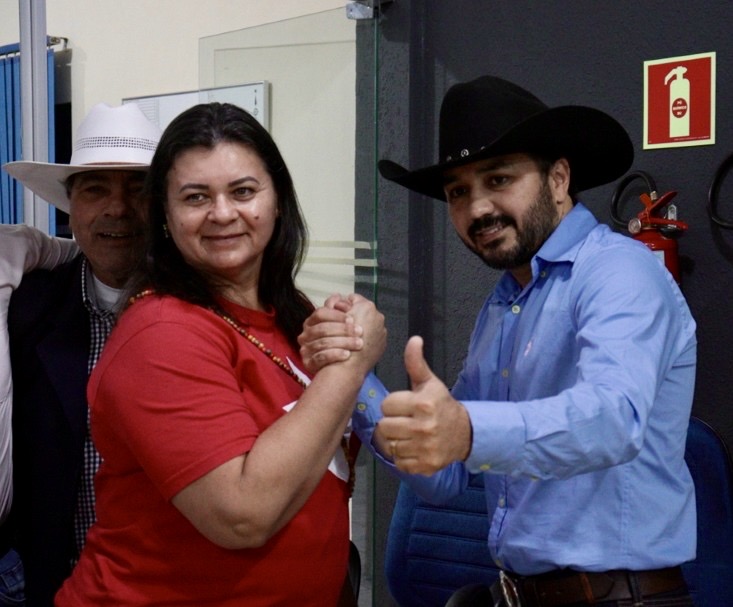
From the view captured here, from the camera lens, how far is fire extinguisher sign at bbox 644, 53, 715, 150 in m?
2.35

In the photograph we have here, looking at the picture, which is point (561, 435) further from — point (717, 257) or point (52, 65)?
point (52, 65)

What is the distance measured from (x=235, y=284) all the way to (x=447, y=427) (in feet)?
2.17

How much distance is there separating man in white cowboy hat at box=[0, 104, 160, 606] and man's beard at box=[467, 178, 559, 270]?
738mm

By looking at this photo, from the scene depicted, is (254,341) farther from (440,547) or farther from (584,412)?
(440,547)

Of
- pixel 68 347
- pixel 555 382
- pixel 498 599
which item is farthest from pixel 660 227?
pixel 68 347

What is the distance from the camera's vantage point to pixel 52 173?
81.7 inches

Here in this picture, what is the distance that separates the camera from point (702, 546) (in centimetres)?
194

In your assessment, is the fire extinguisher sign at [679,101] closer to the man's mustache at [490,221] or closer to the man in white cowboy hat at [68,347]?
the man's mustache at [490,221]

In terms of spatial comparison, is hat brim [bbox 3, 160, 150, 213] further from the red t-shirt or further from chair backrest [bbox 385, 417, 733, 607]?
chair backrest [bbox 385, 417, 733, 607]

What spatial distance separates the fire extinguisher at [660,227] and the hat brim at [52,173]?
1330 millimetres

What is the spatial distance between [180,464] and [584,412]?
1.96ft

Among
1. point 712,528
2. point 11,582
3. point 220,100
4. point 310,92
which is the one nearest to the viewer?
point 11,582

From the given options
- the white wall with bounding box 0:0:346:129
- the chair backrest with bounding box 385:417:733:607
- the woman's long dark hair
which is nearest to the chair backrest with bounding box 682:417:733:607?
the chair backrest with bounding box 385:417:733:607

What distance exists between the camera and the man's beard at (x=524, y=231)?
5.35ft
